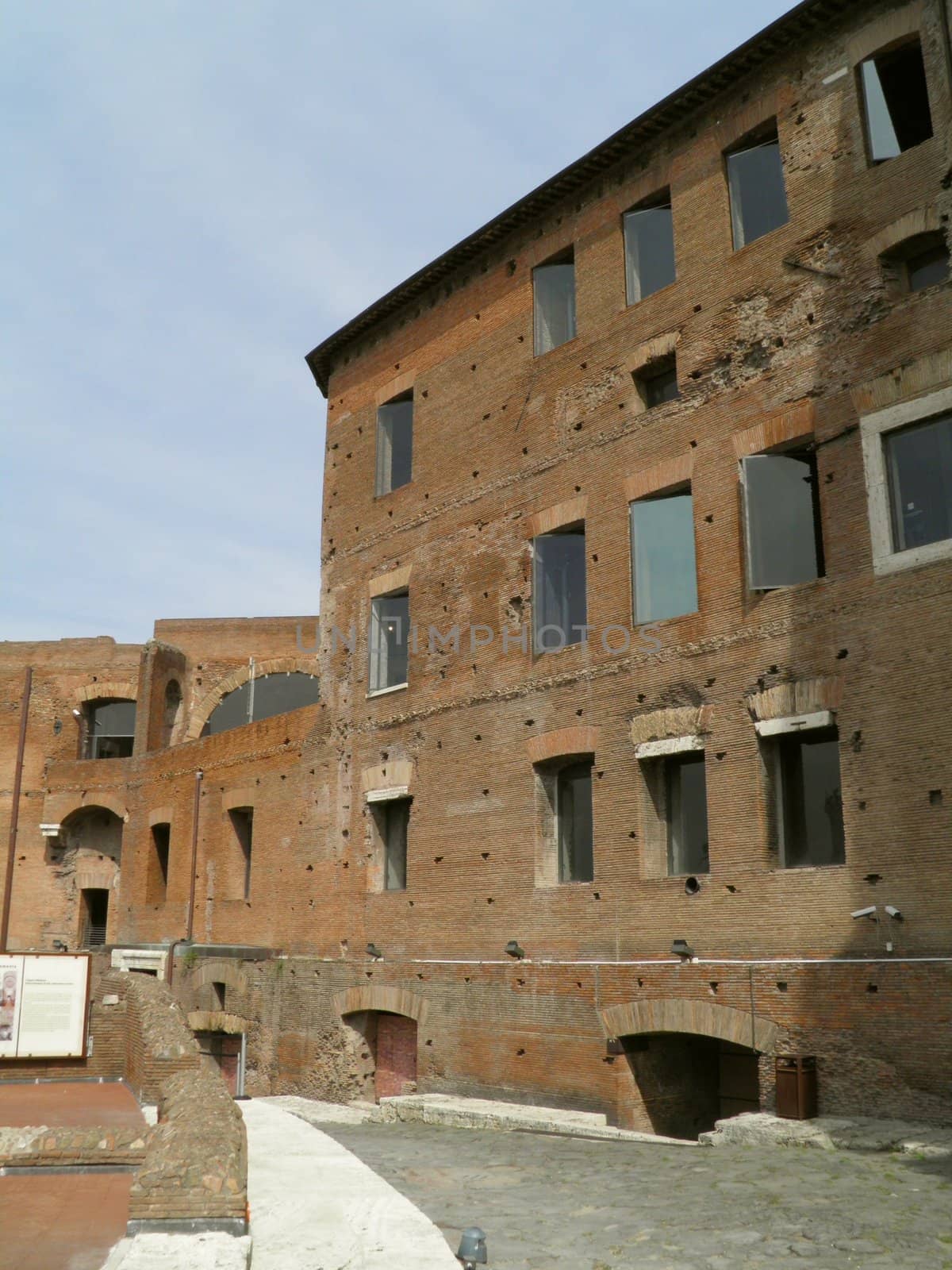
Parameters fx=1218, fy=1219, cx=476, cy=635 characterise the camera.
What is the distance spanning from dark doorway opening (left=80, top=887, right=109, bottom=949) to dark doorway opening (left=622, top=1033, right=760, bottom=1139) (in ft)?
Result: 62.6

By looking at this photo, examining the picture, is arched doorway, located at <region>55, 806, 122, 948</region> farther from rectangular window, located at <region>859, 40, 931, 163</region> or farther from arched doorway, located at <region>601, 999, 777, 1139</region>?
rectangular window, located at <region>859, 40, 931, 163</region>

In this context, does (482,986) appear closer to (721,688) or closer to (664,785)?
(664,785)

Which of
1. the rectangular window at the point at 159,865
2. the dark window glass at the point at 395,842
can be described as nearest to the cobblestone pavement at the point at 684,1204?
the dark window glass at the point at 395,842

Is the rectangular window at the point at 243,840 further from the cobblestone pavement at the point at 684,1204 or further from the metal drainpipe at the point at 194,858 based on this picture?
the cobblestone pavement at the point at 684,1204

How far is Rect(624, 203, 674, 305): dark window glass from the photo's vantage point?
1482 centimetres

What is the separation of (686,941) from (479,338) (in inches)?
357

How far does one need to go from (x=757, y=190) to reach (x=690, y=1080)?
390 inches

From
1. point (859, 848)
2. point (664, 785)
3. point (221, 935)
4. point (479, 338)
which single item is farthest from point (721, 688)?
point (221, 935)

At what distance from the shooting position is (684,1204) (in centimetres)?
766

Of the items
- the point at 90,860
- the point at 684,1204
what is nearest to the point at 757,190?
the point at 684,1204

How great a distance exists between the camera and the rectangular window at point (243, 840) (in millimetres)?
21484

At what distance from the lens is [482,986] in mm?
14727

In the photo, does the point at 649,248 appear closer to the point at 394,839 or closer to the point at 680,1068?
A: the point at 394,839

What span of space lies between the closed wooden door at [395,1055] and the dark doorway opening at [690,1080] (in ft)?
14.0
